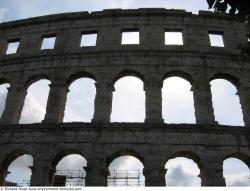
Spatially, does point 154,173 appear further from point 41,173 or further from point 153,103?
point 41,173

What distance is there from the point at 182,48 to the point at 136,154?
7113 mm

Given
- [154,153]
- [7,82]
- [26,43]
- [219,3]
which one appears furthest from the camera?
[26,43]

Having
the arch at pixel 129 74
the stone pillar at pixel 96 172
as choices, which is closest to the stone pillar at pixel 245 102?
the arch at pixel 129 74

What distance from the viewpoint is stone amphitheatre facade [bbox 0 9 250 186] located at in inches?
A: 565

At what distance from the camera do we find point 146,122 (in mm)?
15062

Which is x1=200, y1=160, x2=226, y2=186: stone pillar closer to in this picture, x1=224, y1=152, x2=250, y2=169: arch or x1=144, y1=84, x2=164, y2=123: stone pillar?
x1=224, y1=152, x2=250, y2=169: arch

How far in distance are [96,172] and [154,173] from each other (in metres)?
2.65

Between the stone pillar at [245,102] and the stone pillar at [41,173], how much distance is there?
32.6 feet

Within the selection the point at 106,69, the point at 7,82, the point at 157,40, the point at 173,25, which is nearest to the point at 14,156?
the point at 7,82

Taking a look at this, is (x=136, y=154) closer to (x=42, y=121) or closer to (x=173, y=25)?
(x=42, y=121)

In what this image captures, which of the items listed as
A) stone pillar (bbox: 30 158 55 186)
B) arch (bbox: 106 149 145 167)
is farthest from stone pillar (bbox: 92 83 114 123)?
stone pillar (bbox: 30 158 55 186)

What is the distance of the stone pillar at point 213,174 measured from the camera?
13.7 meters

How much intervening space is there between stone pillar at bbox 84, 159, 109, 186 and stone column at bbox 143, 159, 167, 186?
74.5 inches

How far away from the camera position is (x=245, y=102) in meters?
16.0
